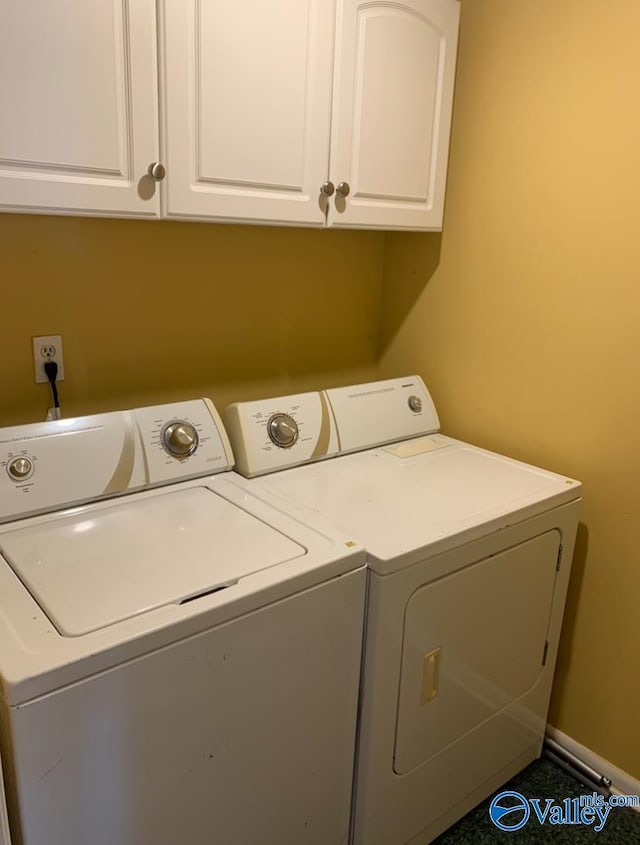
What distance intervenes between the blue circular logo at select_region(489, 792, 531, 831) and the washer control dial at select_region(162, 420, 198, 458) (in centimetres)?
122

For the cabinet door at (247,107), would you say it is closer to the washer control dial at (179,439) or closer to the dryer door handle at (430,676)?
the washer control dial at (179,439)

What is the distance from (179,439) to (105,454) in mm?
175

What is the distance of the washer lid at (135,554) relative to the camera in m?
1.11

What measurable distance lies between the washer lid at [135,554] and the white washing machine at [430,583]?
179 mm

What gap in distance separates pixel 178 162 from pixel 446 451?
1.06 m

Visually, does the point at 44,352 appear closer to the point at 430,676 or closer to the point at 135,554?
the point at 135,554

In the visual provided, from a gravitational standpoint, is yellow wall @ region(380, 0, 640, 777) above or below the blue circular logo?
above

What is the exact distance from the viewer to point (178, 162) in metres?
1.37

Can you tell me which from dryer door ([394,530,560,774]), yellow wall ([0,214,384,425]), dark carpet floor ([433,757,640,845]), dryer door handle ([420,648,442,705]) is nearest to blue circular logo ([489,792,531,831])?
dark carpet floor ([433,757,640,845])

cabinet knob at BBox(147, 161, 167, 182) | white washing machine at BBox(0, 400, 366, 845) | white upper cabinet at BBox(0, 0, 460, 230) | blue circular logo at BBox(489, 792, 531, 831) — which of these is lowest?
blue circular logo at BBox(489, 792, 531, 831)

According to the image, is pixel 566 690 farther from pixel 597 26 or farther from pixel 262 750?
pixel 597 26

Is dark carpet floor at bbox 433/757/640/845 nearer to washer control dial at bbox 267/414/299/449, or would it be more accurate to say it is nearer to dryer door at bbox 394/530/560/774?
dryer door at bbox 394/530/560/774

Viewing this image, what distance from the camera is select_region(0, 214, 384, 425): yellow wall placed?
157 centimetres

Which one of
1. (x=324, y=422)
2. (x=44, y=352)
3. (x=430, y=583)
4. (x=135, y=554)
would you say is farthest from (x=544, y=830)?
(x=44, y=352)
